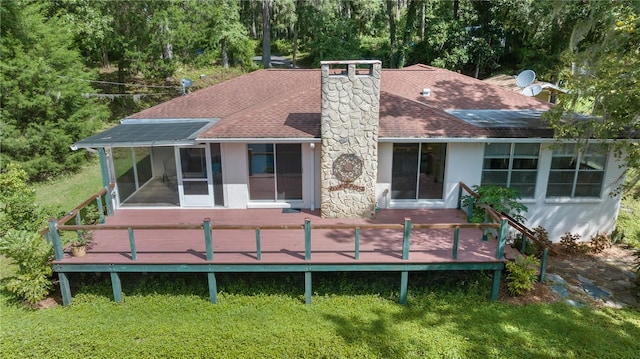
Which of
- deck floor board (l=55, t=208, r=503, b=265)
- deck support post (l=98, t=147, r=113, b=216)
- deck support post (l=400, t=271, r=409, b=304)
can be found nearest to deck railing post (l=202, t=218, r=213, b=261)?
deck floor board (l=55, t=208, r=503, b=265)

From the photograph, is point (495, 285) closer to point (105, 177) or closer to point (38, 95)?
point (105, 177)

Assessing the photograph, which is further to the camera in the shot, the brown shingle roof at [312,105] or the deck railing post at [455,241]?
the brown shingle roof at [312,105]

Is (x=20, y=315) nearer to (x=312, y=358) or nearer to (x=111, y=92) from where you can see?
(x=312, y=358)

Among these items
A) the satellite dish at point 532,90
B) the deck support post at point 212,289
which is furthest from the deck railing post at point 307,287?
the satellite dish at point 532,90

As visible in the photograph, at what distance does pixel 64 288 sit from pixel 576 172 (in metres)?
13.1

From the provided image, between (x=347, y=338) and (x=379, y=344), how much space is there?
0.59 m

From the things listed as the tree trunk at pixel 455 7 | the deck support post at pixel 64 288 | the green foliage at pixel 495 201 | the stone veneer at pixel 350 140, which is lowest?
Answer: the deck support post at pixel 64 288

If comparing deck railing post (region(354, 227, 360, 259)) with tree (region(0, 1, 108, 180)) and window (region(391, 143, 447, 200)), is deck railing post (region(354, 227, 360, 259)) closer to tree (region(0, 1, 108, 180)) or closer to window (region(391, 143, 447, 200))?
window (region(391, 143, 447, 200))

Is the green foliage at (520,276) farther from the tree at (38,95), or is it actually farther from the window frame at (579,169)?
the tree at (38,95)

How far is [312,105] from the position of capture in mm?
12094

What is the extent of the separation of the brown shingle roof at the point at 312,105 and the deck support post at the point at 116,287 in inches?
150

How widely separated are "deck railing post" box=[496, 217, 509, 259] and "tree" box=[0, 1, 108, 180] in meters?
17.6

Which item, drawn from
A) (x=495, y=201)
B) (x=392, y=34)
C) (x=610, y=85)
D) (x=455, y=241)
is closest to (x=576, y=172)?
(x=610, y=85)

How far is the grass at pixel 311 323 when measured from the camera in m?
7.23
